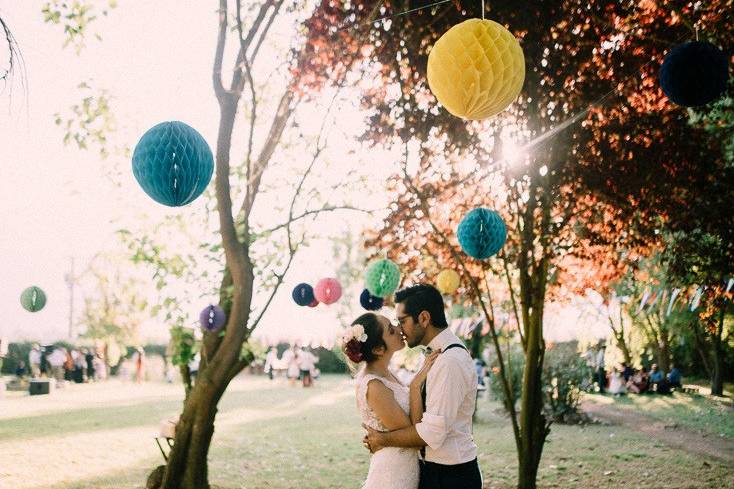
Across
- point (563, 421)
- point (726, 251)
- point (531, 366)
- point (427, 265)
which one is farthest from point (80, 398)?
point (726, 251)

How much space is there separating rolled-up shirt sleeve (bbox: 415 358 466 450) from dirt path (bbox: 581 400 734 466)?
906 centimetres

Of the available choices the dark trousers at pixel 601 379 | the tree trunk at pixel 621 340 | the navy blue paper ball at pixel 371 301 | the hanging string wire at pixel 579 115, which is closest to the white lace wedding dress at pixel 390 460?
the hanging string wire at pixel 579 115

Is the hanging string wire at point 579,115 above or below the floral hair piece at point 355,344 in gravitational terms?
above

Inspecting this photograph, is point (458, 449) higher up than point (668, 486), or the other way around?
point (458, 449)

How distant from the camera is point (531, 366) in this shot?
23.0ft

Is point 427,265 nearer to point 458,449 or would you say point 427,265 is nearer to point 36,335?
point 458,449

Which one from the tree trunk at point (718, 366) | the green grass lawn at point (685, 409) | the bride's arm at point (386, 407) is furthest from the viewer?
the tree trunk at point (718, 366)

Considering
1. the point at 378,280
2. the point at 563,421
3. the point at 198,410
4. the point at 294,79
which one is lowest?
the point at 563,421

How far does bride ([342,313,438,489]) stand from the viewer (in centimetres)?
334

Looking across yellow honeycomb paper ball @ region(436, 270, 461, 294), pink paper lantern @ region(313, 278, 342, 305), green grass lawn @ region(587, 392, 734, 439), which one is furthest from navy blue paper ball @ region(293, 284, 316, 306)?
green grass lawn @ region(587, 392, 734, 439)

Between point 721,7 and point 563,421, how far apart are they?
10915 mm

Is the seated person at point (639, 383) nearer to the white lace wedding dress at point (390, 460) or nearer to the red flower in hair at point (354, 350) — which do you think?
the white lace wedding dress at point (390, 460)

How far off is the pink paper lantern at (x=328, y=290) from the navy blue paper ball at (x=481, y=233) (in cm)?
417

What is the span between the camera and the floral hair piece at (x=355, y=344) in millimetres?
3545
